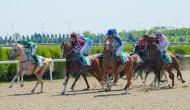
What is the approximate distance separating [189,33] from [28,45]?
601 ft

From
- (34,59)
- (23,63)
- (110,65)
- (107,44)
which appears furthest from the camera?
(34,59)

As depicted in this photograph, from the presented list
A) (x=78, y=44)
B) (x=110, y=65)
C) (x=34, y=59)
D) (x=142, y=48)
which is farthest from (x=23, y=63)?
(x=142, y=48)

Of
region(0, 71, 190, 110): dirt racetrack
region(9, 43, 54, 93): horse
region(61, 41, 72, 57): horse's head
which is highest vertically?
region(61, 41, 72, 57): horse's head

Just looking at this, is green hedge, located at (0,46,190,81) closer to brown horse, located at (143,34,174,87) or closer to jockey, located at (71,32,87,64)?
jockey, located at (71,32,87,64)

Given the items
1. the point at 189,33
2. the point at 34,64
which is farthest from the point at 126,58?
the point at 189,33

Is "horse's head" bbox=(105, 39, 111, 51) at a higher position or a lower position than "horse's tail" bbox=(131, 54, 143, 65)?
higher

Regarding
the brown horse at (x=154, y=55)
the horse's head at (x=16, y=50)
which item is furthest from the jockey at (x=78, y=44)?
the brown horse at (x=154, y=55)

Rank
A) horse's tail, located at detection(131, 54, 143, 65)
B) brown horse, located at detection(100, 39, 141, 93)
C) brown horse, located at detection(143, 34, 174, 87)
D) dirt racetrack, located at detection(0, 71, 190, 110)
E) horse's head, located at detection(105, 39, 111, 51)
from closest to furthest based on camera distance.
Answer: dirt racetrack, located at detection(0, 71, 190, 110) < horse's head, located at detection(105, 39, 111, 51) < brown horse, located at detection(100, 39, 141, 93) < brown horse, located at detection(143, 34, 174, 87) < horse's tail, located at detection(131, 54, 143, 65)

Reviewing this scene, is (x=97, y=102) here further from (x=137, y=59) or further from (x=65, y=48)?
(x=137, y=59)

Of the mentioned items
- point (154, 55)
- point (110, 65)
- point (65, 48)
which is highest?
point (65, 48)

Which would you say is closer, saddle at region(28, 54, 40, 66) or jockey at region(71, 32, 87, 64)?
jockey at region(71, 32, 87, 64)

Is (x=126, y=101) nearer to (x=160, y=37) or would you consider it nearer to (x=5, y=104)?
(x=5, y=104)

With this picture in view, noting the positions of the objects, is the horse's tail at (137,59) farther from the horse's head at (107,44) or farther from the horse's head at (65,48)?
the horse's head at (65,48)

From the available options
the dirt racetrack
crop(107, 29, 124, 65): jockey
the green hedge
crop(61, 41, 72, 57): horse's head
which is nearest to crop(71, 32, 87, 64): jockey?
crop(61, 41, 72, 57): horse's head
